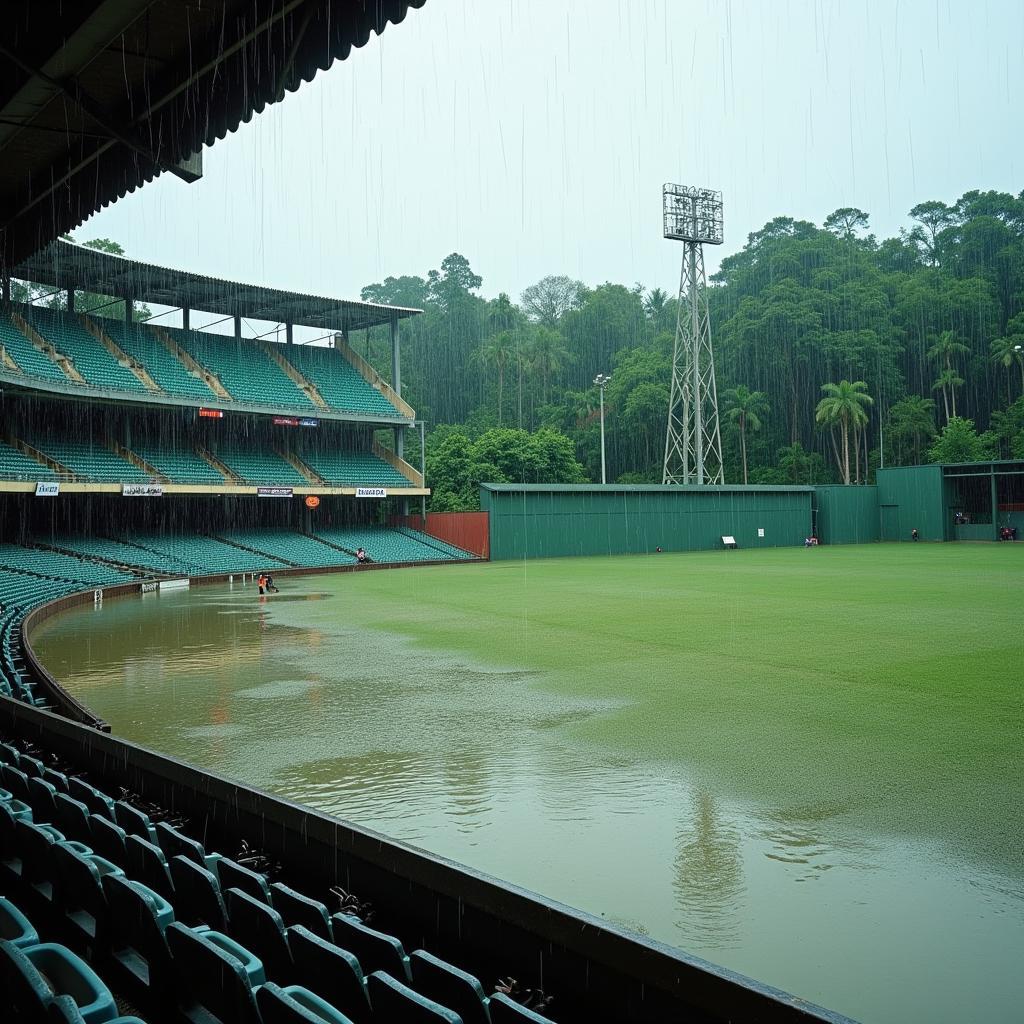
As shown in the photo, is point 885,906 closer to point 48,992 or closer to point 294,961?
point 294,961

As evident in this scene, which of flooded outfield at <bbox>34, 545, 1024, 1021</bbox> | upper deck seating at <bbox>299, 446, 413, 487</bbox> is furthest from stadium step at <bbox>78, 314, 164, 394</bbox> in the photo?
flooded outfield at <bbox>34, 545, 1024, 1021</bbox>

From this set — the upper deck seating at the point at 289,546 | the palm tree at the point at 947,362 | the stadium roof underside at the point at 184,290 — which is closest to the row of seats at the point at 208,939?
the stadium roof underside at the point at 184,290

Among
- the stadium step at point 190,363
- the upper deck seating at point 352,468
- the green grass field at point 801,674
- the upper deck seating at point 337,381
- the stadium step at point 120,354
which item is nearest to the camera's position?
the green grass field at point 801,674

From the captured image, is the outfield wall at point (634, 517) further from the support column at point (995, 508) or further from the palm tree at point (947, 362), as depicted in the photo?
the palm tree at point (947, 362)

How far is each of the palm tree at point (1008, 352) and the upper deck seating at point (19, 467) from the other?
5612cm

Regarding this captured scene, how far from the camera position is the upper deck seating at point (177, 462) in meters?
37.4

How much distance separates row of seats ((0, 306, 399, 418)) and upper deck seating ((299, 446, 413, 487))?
108 inches

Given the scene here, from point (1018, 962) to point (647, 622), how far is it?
13438mm

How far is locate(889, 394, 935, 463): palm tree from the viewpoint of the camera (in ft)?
212

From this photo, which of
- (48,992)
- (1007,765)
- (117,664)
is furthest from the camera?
(117,664)

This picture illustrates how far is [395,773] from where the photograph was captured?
751 centimetres

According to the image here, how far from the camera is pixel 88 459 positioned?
3500 cm

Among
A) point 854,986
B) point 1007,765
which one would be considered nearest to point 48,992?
point 854,986

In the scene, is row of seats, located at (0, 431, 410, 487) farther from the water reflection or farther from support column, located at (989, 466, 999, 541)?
support column, located at (989, 466, 999, 541)
